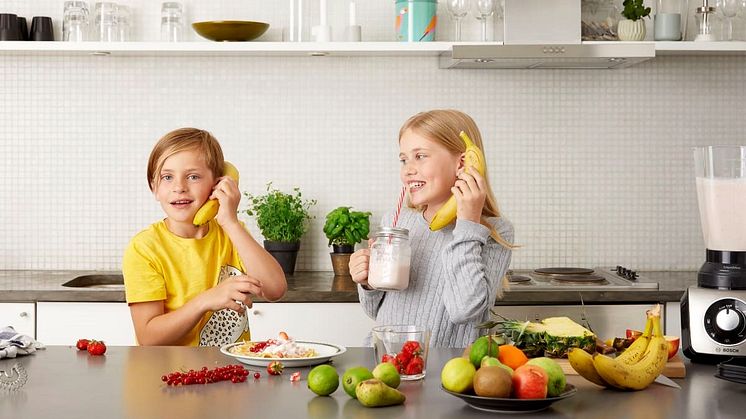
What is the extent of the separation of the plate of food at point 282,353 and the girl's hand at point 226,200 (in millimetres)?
422

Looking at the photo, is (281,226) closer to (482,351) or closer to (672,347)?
(672,347)

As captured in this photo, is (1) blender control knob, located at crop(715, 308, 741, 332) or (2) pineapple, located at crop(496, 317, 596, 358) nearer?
(2) pineapple, located at crop(496, 317, 596, 358)

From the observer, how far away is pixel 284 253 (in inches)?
152

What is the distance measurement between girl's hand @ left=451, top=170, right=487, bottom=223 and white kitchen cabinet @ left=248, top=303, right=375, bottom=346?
3.71ft

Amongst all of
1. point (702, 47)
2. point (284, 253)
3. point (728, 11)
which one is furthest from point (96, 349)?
point (728, 11)

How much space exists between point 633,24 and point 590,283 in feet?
3.44

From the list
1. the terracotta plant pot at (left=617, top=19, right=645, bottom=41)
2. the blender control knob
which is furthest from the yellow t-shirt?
the terracotta plant pot at (left=617, top=19, right=645, bottom=41)

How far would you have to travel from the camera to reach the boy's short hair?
2.55 metres

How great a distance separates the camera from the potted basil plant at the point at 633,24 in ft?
12.4

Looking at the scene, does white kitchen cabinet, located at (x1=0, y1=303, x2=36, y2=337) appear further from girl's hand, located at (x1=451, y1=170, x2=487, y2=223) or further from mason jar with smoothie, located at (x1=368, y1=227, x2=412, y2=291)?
girl's hand, located at (x1=451, y1=170, x2=487, y2=223)

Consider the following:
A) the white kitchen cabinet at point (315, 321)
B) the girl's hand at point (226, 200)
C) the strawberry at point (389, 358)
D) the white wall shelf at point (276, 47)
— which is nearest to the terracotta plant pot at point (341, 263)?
the white kitchen cabinet at point (315, 321)

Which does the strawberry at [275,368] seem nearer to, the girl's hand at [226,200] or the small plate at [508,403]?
the small plate at [508,403]

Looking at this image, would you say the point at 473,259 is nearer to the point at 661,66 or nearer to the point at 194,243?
the point at 194,243

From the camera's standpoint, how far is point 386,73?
13.3ft
